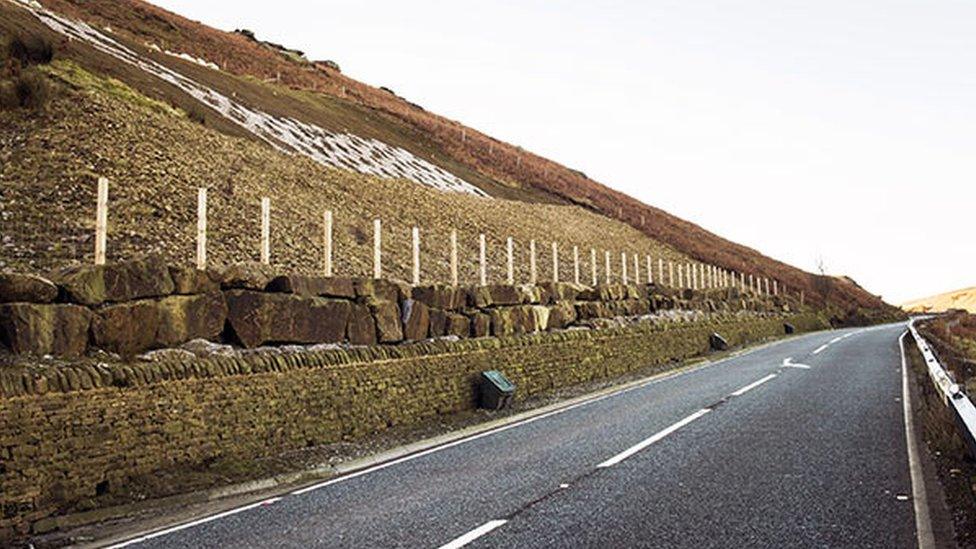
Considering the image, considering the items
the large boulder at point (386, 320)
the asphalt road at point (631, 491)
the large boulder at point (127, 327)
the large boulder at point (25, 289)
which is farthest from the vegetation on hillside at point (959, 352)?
the large boulder at point (25, 289)

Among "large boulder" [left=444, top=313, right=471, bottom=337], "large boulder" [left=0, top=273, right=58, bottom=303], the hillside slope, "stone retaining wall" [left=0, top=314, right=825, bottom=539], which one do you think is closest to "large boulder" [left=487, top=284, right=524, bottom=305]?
"stone retaining wall" [left=0, top=314, right=825, bottom=539]

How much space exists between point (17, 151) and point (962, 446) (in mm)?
18385

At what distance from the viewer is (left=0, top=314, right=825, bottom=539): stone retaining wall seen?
23.8 ft

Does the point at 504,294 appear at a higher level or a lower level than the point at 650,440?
higher

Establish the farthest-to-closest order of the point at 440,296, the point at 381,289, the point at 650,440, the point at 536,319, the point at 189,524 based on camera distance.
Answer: the point at 536,319
the point at 440,296
the point at 381,289
the point at 650,440
the point at 189,524

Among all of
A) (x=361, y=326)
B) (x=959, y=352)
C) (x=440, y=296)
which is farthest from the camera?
(x=959, y=352)

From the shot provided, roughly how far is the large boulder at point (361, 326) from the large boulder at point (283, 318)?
112mm

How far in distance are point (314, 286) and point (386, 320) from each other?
1707 millimetres

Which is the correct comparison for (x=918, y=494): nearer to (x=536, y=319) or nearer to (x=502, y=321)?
(x=502, y=321)

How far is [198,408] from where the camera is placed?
916cm

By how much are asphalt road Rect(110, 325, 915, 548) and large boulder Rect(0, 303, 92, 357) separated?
103 inches

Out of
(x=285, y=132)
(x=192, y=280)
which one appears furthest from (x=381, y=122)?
(x=192, y=280)

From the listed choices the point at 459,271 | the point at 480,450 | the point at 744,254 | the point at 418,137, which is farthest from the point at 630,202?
the point at 480,450

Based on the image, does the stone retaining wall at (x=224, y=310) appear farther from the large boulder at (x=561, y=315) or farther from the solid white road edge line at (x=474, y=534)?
the solid white road edge line at (x=474, y=534)
